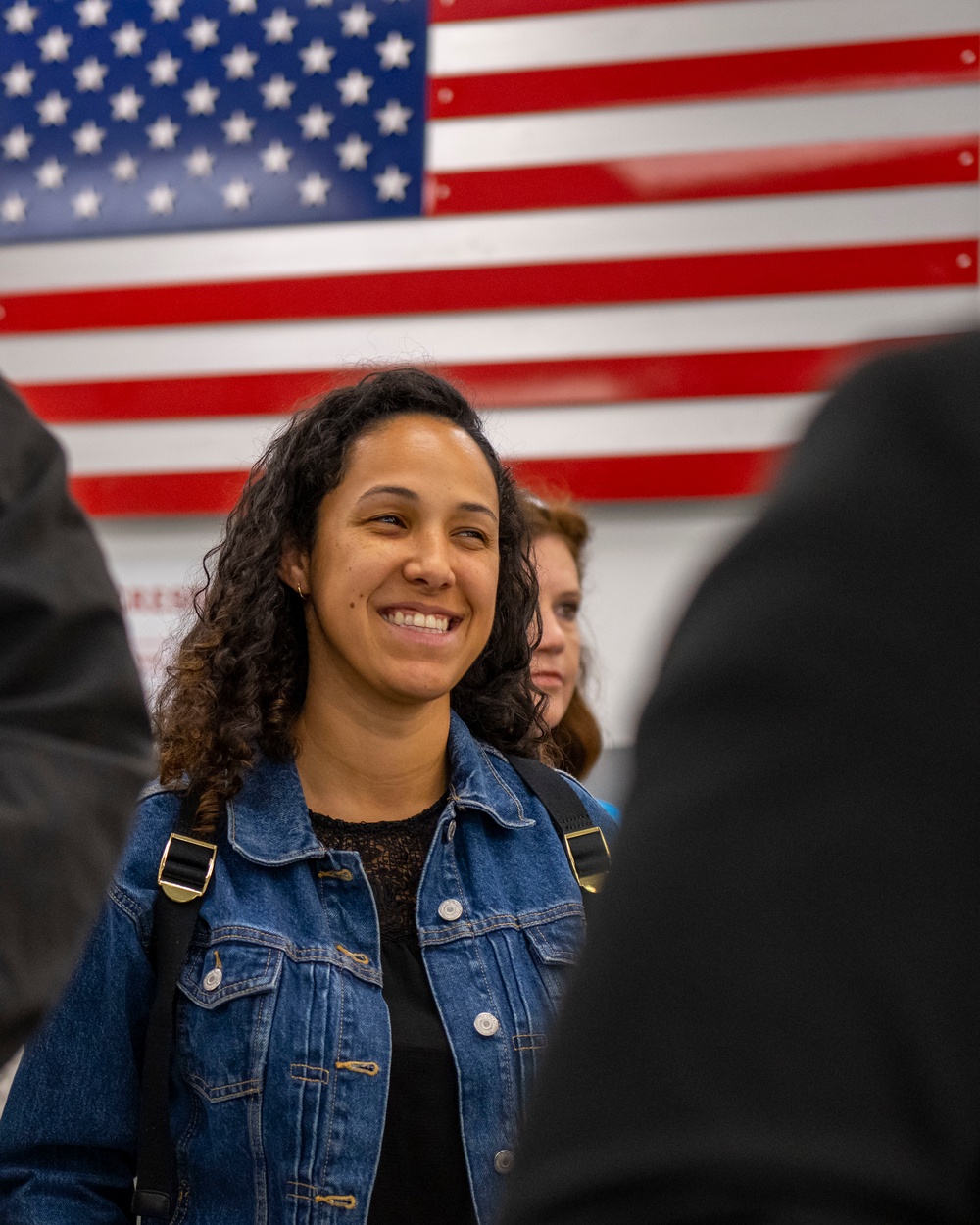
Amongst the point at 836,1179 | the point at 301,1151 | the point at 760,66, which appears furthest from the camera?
the point at 760,66

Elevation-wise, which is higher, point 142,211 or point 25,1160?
point 142,211

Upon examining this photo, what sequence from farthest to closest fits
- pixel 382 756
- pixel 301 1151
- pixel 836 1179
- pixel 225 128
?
pixel 225 128, pixel 382 756, pixel 301 1151, pixel 836 1179

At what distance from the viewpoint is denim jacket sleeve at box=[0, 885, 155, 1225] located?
1334 mm

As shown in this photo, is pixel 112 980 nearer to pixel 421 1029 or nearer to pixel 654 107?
pixel 421 1029

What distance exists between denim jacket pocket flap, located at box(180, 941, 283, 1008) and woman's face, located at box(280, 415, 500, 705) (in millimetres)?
393

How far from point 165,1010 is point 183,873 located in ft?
0.49

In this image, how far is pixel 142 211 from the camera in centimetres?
342

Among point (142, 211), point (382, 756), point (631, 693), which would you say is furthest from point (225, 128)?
point (382, 756)

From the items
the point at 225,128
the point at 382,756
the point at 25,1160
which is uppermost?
the point at 225,128

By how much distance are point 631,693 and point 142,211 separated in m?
1.82

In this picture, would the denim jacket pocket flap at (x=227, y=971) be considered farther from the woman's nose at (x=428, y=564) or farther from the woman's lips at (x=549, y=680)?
the woman's lips at (x=549, y=680)

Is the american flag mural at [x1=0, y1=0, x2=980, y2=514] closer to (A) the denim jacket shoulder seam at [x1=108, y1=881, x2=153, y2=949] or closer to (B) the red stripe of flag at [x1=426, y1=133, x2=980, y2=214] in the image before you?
(B) the red stripe of flag at [x1=426, y1=133, x2=980, y2=214]

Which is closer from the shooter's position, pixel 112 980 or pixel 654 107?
pixel 112 980

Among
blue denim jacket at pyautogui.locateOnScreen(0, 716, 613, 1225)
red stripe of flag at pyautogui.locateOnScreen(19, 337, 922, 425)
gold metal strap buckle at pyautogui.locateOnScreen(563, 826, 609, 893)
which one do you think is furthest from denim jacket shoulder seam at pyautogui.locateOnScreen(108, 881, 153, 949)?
red stripe of flag at pyautogui.locateOnScreen(19, 337, 922, 425)
